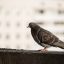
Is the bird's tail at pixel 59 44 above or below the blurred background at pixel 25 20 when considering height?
below

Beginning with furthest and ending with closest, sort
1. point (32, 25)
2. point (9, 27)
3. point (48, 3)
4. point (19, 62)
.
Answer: point (9, 27)
point (48, 3)
point (32, 25)
point (19, 62)

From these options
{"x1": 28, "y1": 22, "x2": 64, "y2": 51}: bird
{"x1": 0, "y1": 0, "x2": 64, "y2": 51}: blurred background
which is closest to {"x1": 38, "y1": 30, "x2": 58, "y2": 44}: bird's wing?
{"x1": 28, "y1": 22, "x2": 64, "y2": 51}: bird

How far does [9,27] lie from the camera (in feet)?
29.2

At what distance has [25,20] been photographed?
8.23 metres

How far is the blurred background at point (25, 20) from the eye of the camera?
748cm

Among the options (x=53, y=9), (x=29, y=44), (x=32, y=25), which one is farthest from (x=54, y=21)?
(x=32, y=25)

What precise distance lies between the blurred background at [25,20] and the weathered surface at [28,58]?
5.78m

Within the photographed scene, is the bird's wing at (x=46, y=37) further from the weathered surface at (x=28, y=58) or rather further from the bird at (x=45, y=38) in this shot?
the weathered surface at (x=28, y=58)

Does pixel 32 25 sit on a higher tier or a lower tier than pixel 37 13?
lower

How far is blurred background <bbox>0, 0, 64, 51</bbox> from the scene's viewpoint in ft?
24.5

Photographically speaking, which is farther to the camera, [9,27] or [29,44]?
[9,27]

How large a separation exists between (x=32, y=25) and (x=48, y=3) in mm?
6543

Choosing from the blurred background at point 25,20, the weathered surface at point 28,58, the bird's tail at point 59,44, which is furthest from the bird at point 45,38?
the blurred background at point 25,20

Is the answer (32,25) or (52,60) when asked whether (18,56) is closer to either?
(52,60)
